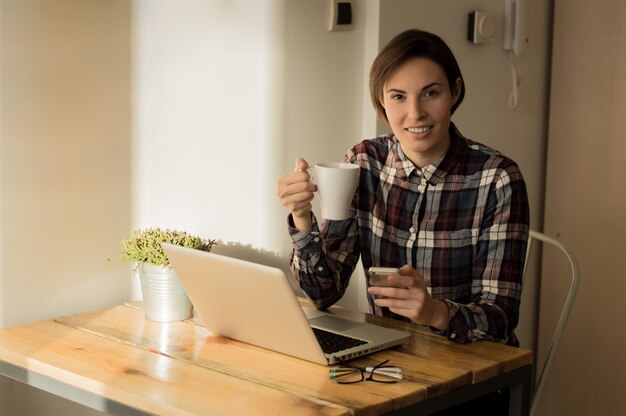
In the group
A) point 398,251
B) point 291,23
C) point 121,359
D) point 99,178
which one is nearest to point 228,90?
point 291,23

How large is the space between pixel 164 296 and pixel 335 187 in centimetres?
50

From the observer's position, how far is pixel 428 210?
202 centimetres

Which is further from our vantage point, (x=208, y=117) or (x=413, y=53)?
(x=208, y=117)

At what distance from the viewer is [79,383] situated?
161 centimetres

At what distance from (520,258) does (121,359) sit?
80cm

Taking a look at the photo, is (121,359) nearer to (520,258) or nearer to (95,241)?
(95,241)

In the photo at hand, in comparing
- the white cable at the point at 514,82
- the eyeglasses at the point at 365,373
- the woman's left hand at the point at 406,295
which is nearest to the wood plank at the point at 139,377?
the eyeglasses at the point at 365,373

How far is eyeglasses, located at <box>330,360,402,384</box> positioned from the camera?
5.16 feet

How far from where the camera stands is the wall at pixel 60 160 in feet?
6.54

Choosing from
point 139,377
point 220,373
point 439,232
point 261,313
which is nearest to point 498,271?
point 439,232

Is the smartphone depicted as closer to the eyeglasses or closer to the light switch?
the eyeglasses

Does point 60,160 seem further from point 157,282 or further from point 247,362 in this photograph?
point 247,362

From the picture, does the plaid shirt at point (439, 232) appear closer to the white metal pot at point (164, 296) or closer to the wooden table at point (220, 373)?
the wooden table at point (220, 373)

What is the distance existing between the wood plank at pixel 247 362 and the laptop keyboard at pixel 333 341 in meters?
0.05
